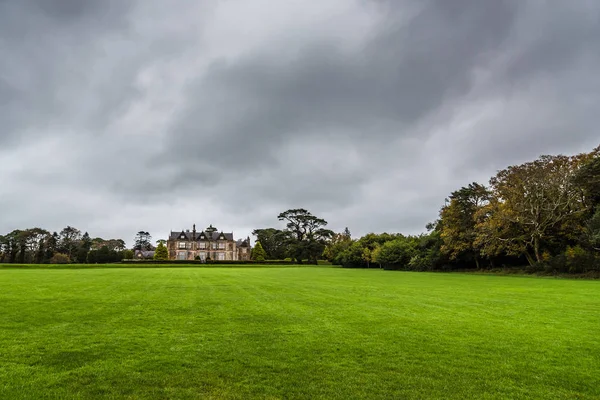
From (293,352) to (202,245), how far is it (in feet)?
363

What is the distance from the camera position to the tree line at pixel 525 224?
109ft

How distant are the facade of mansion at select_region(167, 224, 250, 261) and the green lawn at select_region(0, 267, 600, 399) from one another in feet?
340

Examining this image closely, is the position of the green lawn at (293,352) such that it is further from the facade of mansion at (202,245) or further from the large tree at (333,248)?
the facade of mansion at (202,245)

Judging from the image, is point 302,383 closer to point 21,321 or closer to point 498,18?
point 21,321

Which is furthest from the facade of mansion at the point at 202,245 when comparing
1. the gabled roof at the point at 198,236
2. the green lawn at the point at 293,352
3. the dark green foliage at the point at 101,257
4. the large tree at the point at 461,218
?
the green lawn at the point at 293,352

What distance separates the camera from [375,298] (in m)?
14.4

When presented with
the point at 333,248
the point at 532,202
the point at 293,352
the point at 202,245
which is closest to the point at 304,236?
the point at 333,248

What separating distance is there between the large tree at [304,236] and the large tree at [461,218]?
42807 mm

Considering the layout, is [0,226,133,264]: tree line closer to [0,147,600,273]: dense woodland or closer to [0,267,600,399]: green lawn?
[0,147,600,273]: dense woodland

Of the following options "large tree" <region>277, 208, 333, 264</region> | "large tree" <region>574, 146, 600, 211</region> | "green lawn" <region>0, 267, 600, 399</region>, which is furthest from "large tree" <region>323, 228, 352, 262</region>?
"green lawn" <region>0, 267, 600, 399</region>

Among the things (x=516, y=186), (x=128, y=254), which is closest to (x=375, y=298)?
(x=516, y=186)

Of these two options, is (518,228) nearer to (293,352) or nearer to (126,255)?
(293,352)

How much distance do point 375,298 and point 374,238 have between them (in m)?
61.8

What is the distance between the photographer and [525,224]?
3909 centimetres
